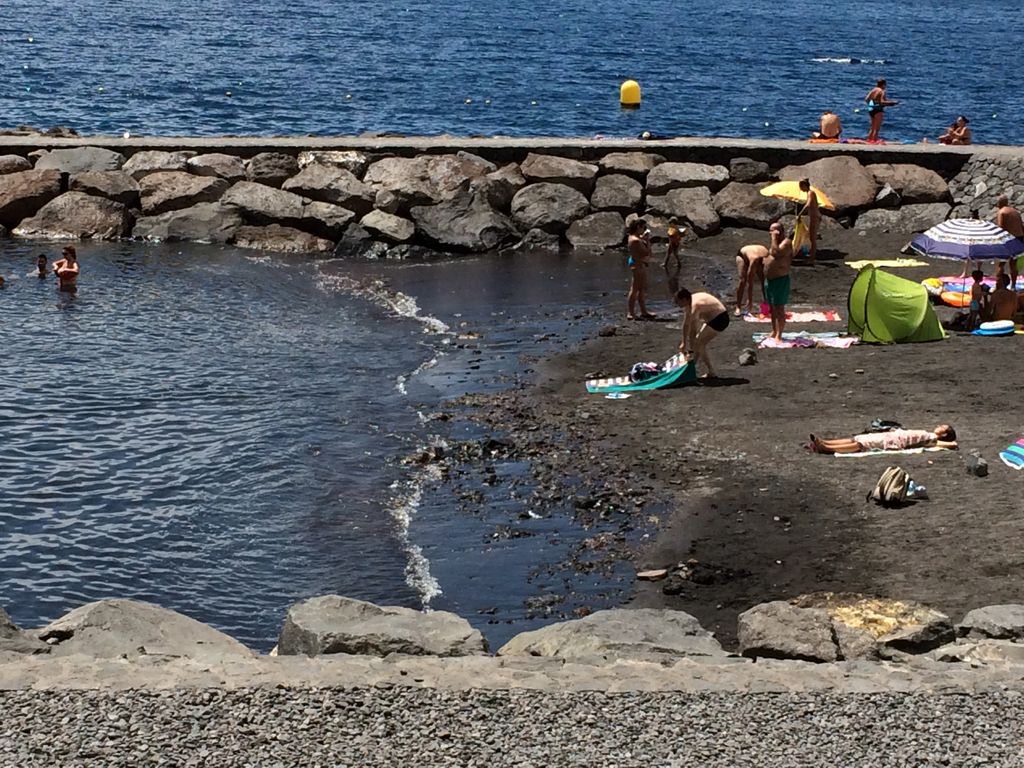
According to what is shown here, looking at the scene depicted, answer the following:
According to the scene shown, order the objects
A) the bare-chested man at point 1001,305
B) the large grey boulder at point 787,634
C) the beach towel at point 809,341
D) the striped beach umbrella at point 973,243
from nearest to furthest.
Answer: the large grey boulder at point 787,634
the beach towel at point 809,341
the striped beach umbrella at point 973,243
the bare-chested man at point 1001,305

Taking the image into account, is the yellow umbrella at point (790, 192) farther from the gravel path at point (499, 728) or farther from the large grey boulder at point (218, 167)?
the gravel path at point (499, 728)

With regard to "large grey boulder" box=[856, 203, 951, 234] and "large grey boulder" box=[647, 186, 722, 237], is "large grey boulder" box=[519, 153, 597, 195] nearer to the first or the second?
"large grey boulder" box=[647, 186, 722, 237]

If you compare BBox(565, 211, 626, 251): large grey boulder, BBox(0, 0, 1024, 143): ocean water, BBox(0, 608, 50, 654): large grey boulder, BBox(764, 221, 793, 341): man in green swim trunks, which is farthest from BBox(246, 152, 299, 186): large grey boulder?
BBox(0, 608, 50, 654): large grey boulder

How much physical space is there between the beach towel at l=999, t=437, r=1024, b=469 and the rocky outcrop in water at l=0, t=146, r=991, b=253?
13.9 m

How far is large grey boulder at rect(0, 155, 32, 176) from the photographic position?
3209 cm

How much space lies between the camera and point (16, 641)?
37.6ft

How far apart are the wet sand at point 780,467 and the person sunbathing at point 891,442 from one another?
0.64 ft

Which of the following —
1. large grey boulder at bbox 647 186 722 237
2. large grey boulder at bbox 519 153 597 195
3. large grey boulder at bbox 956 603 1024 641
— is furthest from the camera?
large grey boulder at bbox 519 153 597 195

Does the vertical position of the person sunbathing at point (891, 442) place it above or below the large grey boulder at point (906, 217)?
above

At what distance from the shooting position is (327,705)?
1006 centimetres

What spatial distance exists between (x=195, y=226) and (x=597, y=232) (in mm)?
7656

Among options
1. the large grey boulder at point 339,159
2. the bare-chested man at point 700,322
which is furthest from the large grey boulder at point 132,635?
the large grey boulder at point 339,159

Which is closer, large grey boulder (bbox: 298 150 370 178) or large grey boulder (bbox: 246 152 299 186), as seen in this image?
large grey boulder (bbox: 246 152 299 186)

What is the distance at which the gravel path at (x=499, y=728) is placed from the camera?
949 centimetres
